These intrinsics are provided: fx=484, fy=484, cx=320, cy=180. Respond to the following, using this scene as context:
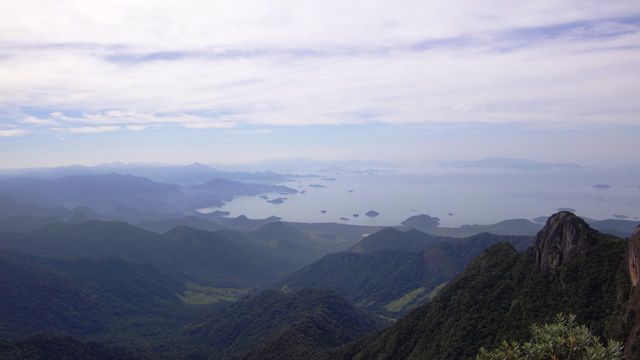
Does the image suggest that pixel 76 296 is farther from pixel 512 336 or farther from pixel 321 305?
pixel 512 336

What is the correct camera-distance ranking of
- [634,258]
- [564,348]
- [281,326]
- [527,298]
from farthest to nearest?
[281,326] < [527,298] < [634,258] < [564,348]

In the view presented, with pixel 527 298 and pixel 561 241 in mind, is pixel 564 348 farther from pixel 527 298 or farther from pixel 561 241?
pixel 561 241

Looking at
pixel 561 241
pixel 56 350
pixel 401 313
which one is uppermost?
pixel 561 241

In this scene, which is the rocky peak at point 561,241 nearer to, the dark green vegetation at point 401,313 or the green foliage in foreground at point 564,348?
the dark green vegetation at point 401,313

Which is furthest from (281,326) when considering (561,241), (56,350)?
(561,241)

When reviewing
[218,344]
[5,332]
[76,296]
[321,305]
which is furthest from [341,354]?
[76,296]

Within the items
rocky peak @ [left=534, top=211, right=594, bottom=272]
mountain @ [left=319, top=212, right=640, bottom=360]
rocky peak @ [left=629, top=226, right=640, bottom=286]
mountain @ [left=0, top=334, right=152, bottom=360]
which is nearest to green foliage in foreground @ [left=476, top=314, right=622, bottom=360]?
mountain @ [left=319, top=212, right=640, bottom=360]
